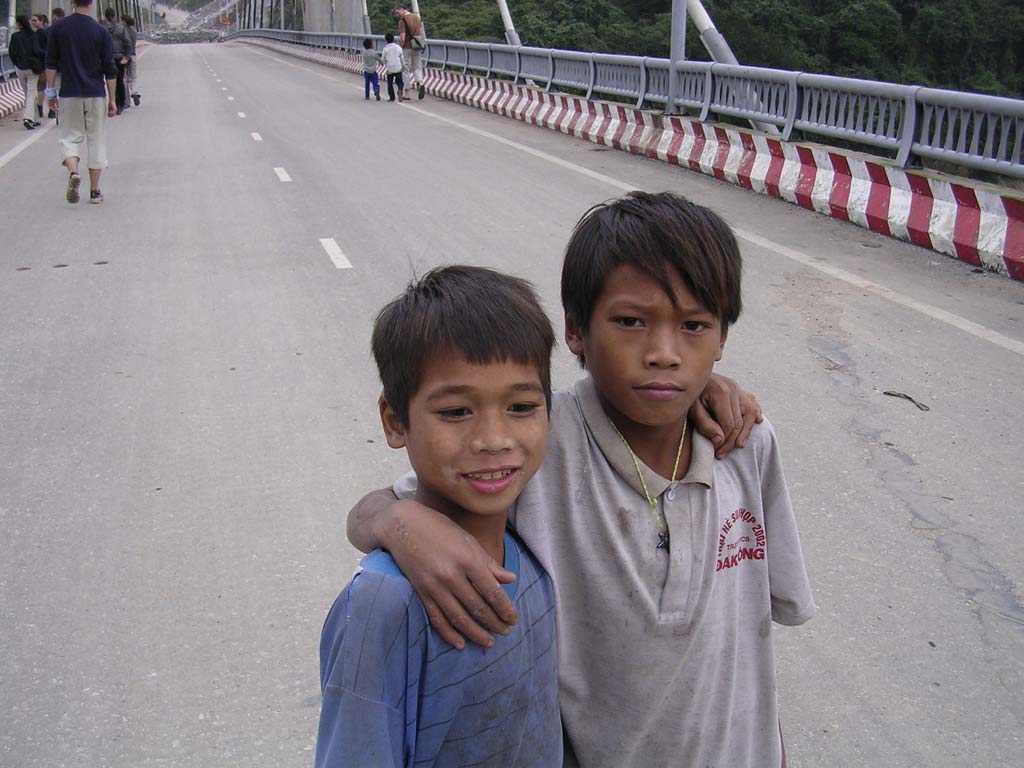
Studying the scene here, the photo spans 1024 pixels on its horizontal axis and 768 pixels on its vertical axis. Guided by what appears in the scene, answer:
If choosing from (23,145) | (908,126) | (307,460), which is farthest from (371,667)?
(23,145)

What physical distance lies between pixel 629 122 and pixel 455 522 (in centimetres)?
1392

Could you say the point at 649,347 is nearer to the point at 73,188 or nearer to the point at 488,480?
the point at 488,480

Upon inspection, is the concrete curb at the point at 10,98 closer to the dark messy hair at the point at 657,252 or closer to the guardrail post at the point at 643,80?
the guardrail post at the point at 643,80

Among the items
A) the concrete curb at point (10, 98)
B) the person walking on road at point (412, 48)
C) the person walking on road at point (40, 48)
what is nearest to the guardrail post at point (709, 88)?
the person walking on road at point (40, 48)

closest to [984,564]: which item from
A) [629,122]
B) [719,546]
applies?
[719,546]

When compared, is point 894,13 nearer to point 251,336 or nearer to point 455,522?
point 251,336

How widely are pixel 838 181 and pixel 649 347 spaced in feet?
29.4

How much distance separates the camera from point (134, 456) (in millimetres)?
4758

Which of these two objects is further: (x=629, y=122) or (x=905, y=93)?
(x=629, y=122)

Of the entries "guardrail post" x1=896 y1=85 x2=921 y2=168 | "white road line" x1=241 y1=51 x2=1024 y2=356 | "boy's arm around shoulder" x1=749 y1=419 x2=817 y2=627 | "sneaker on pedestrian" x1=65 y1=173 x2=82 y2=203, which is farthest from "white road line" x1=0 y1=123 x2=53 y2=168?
"boy's arm around shoulder" x1=749 y1=419 x2=817 y2=627

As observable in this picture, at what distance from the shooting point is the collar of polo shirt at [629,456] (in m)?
1.66

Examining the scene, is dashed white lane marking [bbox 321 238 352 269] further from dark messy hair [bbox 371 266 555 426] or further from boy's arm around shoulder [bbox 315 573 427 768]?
boy's arm around shoulder [bbox 315 573 427 768]

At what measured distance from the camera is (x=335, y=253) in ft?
28.5

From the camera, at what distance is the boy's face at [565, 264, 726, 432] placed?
5.41ft
